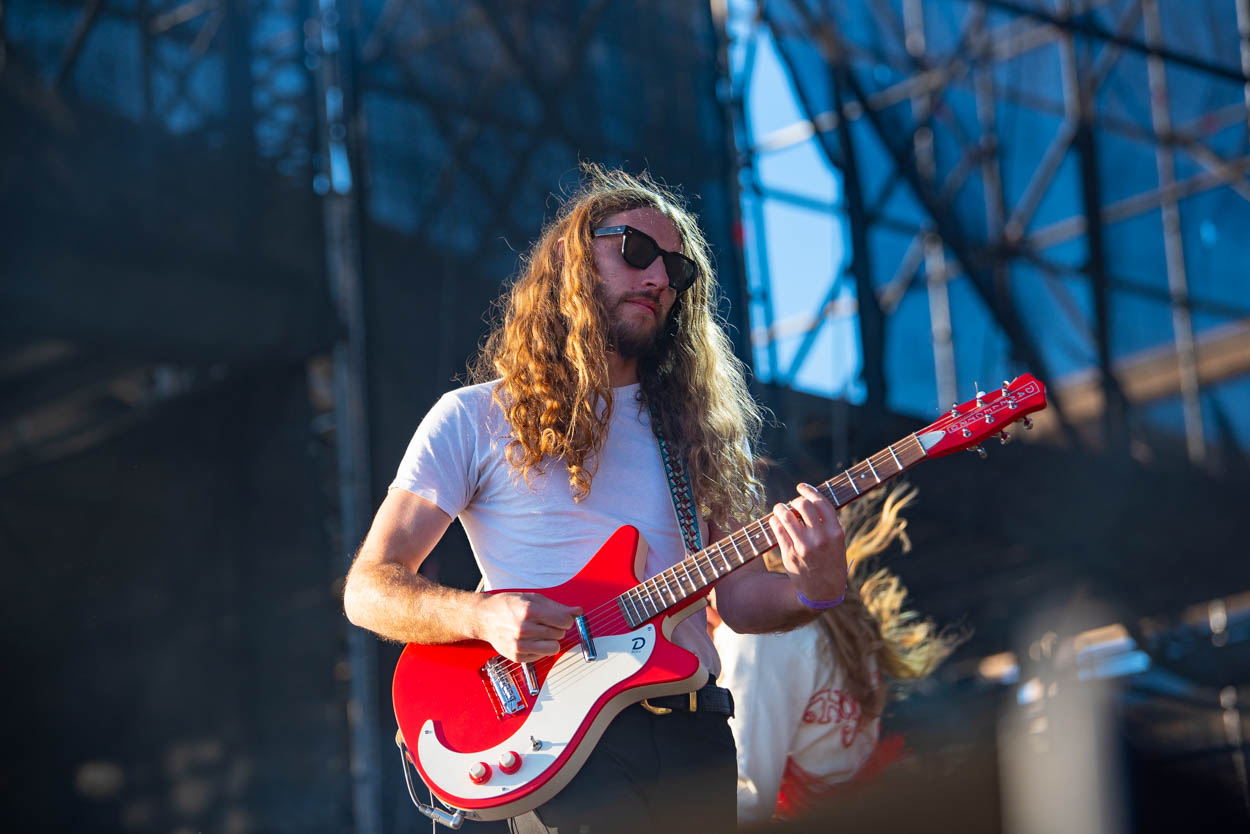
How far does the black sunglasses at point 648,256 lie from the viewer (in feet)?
7.60

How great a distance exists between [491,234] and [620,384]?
2482 millimetres

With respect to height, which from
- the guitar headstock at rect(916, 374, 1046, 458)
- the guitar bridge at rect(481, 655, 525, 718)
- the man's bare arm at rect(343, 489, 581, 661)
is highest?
the guitar headstock at rect(916, 374, 1046, 458)

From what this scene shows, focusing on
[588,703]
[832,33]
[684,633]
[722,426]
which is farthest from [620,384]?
[832,33]

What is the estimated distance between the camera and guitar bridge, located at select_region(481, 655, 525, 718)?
1.98m

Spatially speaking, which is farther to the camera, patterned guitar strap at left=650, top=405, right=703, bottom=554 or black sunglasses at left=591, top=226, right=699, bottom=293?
black sunglasses at left=591, top=226, right=699, bottom=293

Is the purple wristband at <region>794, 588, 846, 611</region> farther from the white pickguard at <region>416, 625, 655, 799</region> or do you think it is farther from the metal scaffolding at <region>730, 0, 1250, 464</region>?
the metal scaffolding at <region>730, 0, 1250, 464</region>

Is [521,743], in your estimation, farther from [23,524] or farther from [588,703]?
[23,524]

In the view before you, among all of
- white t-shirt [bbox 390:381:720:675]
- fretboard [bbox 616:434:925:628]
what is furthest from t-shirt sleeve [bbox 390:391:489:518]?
fretboard [bbox 616:434:925:628]

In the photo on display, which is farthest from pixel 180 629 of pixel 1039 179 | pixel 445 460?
pixel 1039 179

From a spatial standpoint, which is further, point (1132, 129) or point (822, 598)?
point (1132, 129)

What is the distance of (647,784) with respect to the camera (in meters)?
1.94

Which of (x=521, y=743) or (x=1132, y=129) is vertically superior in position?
(x=1132, y=129)

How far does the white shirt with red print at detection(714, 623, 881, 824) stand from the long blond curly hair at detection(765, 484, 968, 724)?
40 mm

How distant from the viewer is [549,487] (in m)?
2.14
